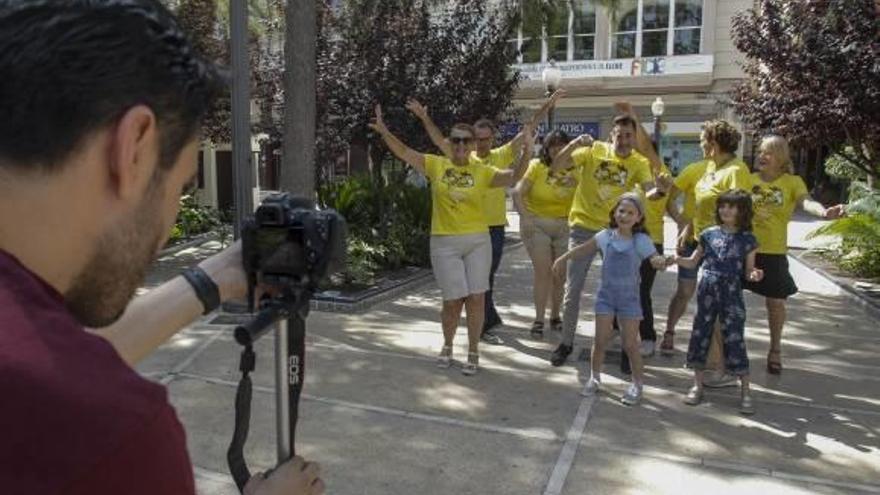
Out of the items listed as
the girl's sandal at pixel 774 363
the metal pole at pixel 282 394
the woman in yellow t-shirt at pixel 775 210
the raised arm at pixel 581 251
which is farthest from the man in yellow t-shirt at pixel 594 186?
the metal pole at pixel 282 394

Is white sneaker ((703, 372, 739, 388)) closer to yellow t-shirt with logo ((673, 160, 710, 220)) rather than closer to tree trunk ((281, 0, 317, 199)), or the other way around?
yellow t-shirt with logo ((673, 160, 710, 220))

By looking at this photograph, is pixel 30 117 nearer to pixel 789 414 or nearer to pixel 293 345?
pixel 293 345

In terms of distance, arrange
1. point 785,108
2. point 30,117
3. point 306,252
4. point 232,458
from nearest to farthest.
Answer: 1. point 30,117
2. point 232,458
3. point 306,252
4. point 785,108

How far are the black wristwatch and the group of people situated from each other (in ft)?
11.6

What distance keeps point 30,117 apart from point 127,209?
138 mm

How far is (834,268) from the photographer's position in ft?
36.2

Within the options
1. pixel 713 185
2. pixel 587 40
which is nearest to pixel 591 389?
pixel 713 185

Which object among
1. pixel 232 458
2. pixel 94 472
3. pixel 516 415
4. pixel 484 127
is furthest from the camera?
pixel 484 127

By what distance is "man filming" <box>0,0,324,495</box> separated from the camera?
0.68 metres

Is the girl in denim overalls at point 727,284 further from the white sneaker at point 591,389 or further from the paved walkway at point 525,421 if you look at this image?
the white sneaker at point 591,389

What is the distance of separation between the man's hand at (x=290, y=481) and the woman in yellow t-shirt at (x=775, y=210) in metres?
4.54

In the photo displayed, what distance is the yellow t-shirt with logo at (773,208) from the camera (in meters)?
5.30

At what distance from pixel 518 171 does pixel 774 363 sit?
2.30 metres

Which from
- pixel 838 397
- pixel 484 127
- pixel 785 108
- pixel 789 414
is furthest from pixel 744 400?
pixel 785 108
